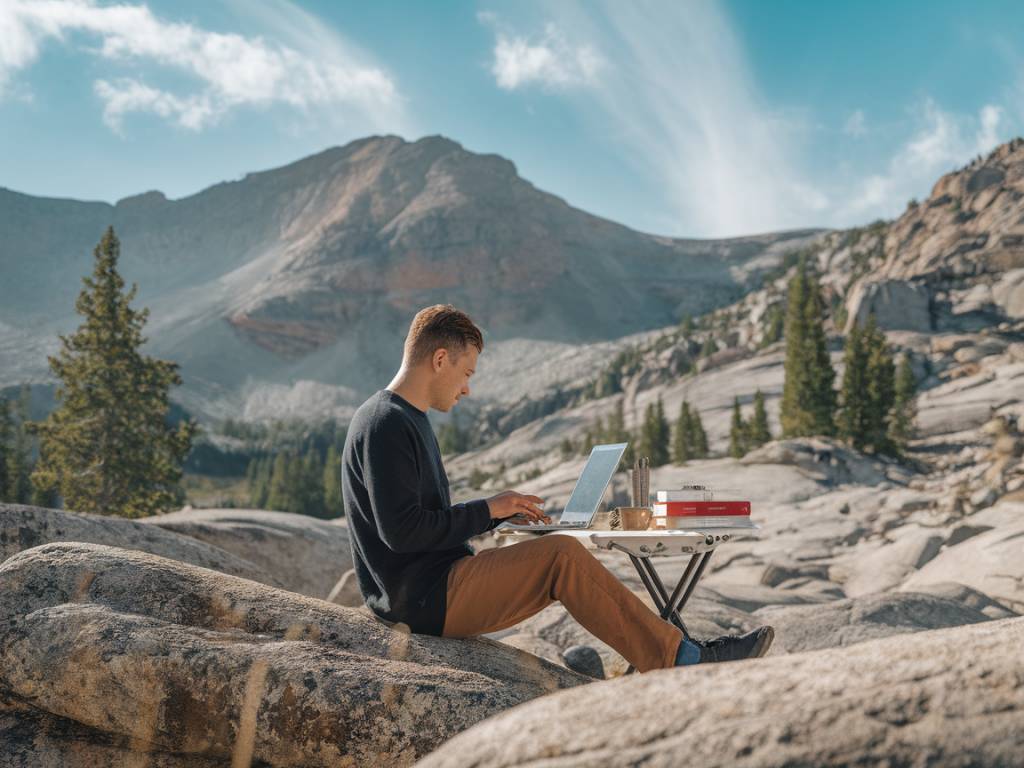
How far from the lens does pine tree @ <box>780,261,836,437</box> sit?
2456 inches

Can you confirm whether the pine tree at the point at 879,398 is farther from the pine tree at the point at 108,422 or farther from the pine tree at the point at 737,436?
the pine tree at the point at 108,422

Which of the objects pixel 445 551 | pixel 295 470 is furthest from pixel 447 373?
pixel 295 470

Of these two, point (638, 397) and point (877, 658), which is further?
point (638, 397)

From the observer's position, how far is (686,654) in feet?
17.4

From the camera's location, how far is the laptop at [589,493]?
6.38 metres

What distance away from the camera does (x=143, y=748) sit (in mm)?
4996

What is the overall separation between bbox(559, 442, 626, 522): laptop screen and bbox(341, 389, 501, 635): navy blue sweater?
2.99ft

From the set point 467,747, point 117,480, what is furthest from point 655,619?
point 117,480

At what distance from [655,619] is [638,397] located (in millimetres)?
119046

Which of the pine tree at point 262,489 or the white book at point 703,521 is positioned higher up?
the white book at point 703,521

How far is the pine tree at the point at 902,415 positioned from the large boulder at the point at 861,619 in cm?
4721

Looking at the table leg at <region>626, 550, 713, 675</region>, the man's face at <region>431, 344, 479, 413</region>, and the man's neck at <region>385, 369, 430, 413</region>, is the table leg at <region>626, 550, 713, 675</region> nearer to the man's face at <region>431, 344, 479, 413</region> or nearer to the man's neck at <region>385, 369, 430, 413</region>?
the man's face at <region>431, 344, 479, 413</region>

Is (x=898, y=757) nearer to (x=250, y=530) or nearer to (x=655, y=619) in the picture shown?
(x=655, y=619)

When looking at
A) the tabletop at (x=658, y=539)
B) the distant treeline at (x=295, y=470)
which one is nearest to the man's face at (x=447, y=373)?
the tabletop at (x=658, y=539)
